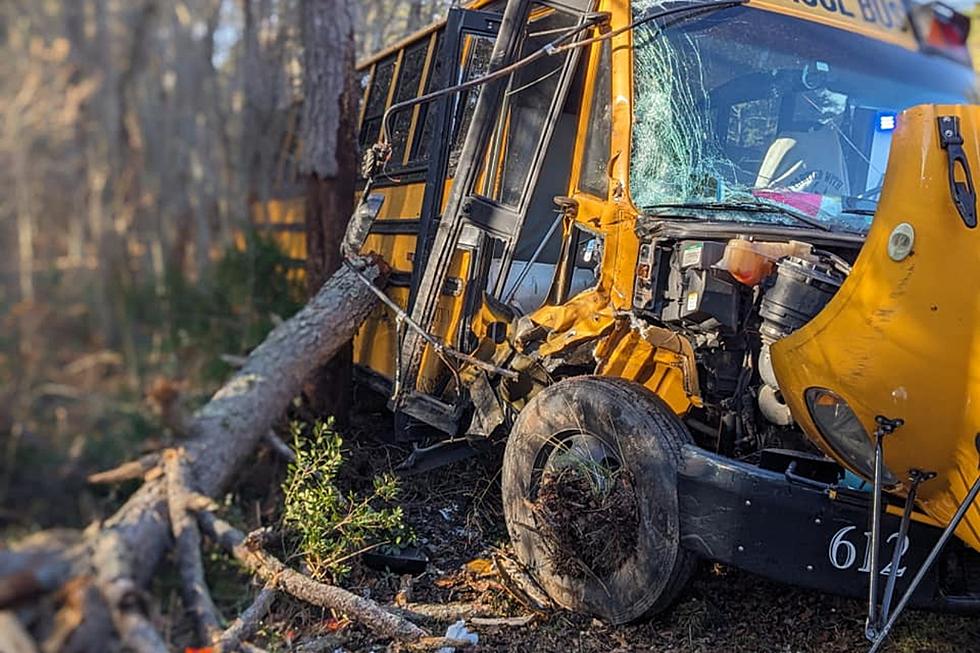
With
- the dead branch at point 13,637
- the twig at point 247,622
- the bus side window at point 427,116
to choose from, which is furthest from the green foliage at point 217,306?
the bus side window at point 427,116

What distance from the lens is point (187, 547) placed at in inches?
89.8

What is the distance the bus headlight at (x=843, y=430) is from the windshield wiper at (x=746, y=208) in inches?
34.5

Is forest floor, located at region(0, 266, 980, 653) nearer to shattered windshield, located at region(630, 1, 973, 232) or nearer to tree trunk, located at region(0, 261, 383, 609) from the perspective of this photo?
tree trunk, located at region(0, 261, 383, 609)

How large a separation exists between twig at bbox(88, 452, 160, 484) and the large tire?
1.76m

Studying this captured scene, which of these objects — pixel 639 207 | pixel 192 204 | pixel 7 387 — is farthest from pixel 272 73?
pixel 639 207

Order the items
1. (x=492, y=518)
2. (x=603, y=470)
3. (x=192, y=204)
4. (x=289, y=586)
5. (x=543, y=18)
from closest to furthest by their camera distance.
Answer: (x=192, y=204)
(x=289, y=586)
(x=603, y=470)
(x=543, y=18)
(x=492, y=518)

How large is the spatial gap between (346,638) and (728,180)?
223 centimetres

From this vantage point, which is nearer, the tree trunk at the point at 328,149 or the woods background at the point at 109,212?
the woods background at the point at 109,212

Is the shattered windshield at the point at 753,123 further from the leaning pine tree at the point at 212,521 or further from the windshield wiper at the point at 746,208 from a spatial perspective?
the leaning pine tree at the point at 212,521

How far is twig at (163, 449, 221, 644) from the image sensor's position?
2.22 metres

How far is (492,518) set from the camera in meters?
4.72

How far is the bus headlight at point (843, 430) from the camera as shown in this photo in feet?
9.48

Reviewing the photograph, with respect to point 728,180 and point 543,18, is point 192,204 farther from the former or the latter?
point 543,18

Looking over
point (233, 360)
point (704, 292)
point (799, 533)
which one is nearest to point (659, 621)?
point (799, 533)
